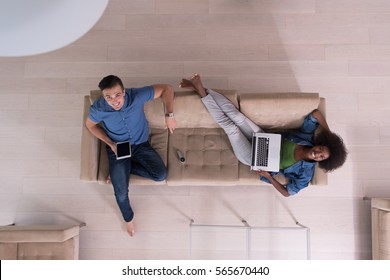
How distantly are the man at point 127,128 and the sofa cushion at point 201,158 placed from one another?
0.13m

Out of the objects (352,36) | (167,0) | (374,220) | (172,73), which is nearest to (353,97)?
(352,36)

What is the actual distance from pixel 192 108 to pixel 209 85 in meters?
0.64

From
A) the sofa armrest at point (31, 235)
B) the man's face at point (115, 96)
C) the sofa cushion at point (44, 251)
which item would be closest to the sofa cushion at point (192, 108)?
the man's face at point (115, 96)

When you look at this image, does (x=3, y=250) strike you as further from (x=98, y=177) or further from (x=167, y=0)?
(x=167, y=0)

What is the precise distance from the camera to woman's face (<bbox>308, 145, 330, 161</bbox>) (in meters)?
2.20

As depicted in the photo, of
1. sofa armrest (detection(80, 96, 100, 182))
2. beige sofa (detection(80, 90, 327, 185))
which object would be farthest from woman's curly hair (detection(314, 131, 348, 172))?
sofa armrest (detection(80, 96, 100, 182))

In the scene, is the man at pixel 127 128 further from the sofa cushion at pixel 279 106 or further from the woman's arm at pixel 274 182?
the woman's arm at pixel 274 182

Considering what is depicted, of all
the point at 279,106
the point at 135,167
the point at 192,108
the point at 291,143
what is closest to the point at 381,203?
the point at 291,143

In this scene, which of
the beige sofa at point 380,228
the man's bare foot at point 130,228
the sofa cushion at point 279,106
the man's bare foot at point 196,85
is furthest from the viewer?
the man's bare foot at point 130,228

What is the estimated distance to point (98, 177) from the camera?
2422 millimetres

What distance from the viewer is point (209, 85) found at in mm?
2883

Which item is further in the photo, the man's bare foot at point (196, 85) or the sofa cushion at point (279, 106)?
the man's bare foot at point (196, 85)

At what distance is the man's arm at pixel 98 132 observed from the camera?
87.4 inches

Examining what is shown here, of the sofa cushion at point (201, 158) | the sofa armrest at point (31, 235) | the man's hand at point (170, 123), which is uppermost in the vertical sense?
the man's hand at point (170, 123)
